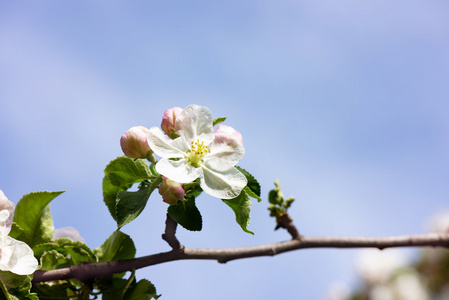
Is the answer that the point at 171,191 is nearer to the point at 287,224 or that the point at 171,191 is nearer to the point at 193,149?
the point at 193,149

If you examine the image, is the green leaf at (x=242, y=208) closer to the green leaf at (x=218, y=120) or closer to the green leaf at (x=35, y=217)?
the green leaf at (x=218, y=120)

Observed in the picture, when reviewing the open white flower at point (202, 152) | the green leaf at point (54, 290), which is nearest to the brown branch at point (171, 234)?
the open white flower at point (202, 152)

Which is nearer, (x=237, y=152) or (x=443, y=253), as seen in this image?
(x=237, y=152)

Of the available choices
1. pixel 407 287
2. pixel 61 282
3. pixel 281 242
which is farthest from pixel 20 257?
pixel 407 287

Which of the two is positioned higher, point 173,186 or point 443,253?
point 443,253

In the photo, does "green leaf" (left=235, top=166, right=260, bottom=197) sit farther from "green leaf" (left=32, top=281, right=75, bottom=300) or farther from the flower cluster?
"green leaf" (left=32, top=281, right=75, bottom=300)

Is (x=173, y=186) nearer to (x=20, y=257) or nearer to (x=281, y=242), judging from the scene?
(x=20, y=257)

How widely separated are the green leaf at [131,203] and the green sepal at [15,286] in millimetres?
→ 174

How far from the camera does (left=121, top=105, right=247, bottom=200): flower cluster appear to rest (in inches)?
29.0

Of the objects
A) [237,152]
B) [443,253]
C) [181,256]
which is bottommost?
[181,256]

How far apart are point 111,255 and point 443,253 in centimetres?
283

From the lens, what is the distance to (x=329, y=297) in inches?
139

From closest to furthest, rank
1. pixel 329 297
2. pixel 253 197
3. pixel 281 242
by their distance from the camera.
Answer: pixel 253 197, pixel 281 242, pixel 329 297

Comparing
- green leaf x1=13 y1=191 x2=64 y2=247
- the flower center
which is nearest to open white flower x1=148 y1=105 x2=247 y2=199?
the flower center
